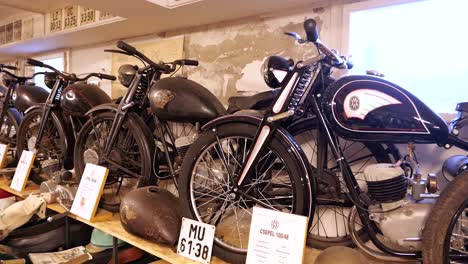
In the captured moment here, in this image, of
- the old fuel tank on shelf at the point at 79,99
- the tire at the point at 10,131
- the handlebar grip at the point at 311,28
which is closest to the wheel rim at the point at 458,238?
the handlebar grip at the point at 311,28

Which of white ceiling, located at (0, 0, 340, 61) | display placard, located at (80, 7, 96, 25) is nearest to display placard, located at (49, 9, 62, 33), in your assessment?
white ceiling, located at (0, 0, 340, 61)

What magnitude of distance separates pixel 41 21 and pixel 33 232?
197 cm

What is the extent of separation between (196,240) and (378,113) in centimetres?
78

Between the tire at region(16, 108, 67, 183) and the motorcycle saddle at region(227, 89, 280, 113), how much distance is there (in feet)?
4.19

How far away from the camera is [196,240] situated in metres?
1.23

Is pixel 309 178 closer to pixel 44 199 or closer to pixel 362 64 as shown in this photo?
pixel 362 64

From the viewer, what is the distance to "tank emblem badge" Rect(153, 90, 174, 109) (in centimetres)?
149

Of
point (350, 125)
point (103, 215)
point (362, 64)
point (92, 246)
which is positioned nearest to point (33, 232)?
point (92, 246)

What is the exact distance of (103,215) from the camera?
1647 mm

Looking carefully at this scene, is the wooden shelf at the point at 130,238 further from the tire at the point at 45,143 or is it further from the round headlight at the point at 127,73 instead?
the round headlight at the point at 127,73

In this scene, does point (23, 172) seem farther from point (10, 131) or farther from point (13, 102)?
point (10, 131)

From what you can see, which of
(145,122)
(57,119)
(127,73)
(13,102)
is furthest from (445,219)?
(13,102)

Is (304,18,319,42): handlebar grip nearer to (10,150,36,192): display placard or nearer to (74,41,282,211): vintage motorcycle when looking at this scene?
(74,41,282,211): vintage motorcycle

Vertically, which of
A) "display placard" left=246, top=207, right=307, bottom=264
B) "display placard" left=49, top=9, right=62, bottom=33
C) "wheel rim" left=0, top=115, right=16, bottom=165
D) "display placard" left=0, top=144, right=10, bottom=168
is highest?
"display placard" left=49, top=9, right=62, bottom=33
